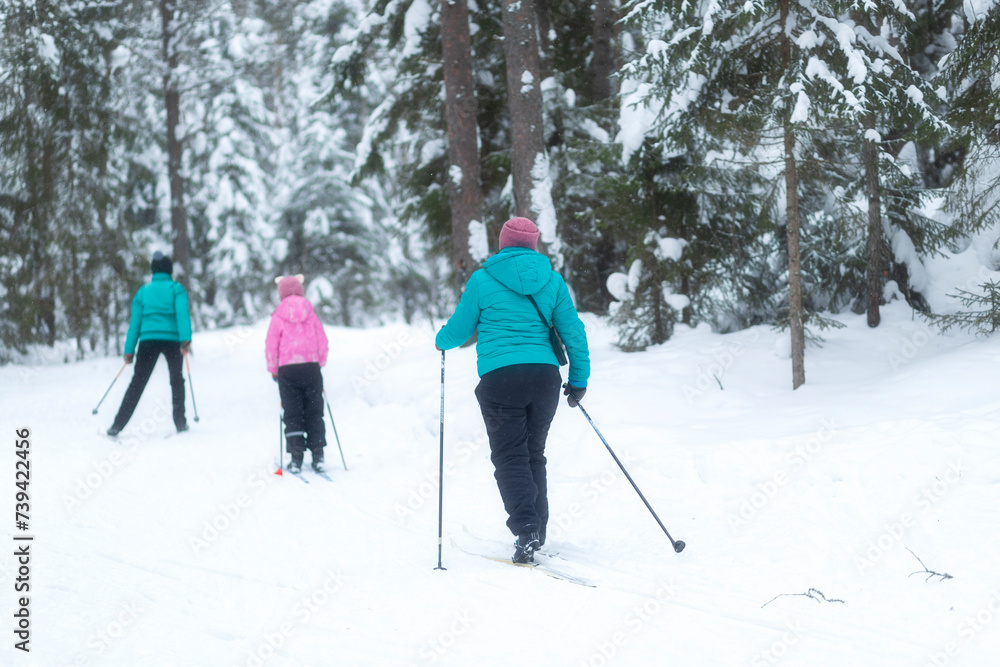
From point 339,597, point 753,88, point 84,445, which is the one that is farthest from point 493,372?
point 84,445

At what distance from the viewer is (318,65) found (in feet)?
93.6

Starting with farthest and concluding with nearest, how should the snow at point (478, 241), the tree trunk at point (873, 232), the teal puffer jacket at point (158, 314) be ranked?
the snow at point (478, 241)
the teal puffer jacket at point (158, 314)
the tree trunk at point (873, 232)

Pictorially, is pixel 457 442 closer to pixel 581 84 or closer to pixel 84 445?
pixel 84 445

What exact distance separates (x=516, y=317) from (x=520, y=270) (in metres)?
0.29

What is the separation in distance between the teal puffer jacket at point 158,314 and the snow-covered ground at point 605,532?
1.20 meters

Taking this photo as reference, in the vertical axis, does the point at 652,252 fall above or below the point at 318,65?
below

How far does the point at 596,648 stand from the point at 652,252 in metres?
6.11

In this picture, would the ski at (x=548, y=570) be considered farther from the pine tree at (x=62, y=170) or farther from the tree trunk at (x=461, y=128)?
the pine tree at (x=62, y=170)

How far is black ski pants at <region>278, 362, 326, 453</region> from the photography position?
6.97 metres

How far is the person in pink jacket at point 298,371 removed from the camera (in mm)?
6957

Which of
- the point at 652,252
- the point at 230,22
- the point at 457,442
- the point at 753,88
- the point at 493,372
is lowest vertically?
Answer: the point at 457,442

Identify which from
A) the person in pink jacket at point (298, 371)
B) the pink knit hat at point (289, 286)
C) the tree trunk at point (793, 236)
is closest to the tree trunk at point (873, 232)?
the tree trunk at point (793, 236)

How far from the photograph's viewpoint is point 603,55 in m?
11.5

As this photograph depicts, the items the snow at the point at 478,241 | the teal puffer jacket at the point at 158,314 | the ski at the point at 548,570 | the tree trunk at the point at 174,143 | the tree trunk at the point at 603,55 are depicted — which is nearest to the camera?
the ski at the point at 548,570
